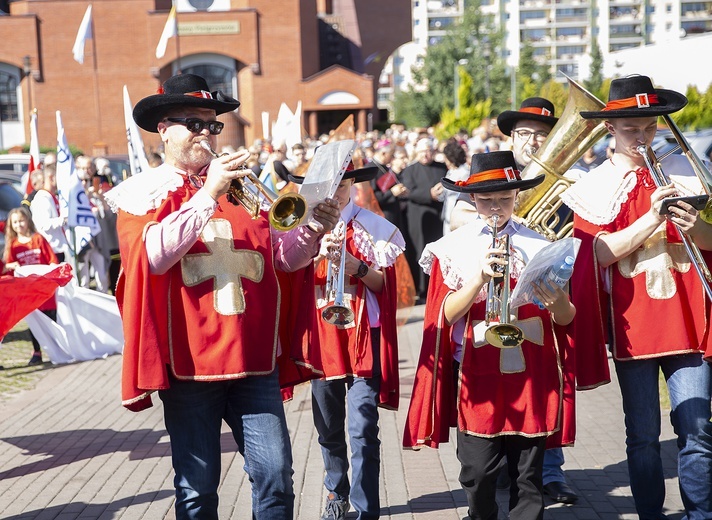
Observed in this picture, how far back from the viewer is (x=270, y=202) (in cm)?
404

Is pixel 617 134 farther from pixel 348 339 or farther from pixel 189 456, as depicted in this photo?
pixel 189 456

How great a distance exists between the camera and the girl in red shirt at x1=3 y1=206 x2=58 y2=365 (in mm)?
11008

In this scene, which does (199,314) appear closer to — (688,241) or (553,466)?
(688,241)

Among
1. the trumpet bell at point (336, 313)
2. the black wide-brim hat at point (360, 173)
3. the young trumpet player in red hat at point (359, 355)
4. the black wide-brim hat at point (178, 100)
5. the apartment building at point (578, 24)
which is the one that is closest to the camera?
the black wide-brim hat at point (178, 100)

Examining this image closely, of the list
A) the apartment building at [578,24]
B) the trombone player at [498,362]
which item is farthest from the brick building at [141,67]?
the apartment building at [578,24]

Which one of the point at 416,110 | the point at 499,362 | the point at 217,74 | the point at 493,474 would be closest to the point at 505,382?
the point at 499,362

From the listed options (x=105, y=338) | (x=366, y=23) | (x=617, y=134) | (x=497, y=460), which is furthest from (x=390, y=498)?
(x=366, y=23)

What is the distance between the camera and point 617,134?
4.99 m

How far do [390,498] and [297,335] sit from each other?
203 cm

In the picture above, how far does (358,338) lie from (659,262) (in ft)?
5.12

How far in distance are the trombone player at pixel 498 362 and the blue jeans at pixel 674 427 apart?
48cm

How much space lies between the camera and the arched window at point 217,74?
184 ft

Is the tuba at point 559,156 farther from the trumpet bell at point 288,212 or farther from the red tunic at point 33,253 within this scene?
the red tunic at point 33,253

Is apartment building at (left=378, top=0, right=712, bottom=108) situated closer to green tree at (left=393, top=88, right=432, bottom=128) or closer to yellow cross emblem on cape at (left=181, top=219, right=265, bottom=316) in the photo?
green tree at (left=393, top=88, right=432, bottom=128)
